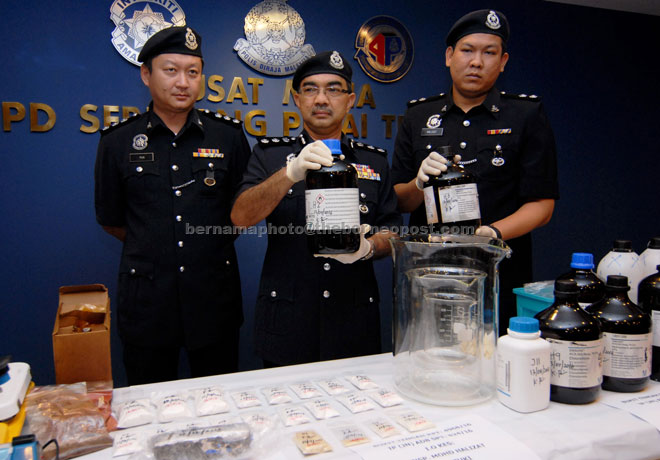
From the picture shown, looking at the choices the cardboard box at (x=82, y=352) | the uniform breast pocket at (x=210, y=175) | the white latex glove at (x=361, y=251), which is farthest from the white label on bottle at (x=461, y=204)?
the uniform breast pocket at (x=210, y=175)

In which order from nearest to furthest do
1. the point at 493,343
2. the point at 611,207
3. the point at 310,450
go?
the point at 310,450 → the point at 493,343 → the point at 611,207

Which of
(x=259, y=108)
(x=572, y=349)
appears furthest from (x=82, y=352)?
(x=259, y=108)

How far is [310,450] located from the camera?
85cm

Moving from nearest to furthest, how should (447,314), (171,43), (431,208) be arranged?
(447,314) → (431,208) → (171,43)

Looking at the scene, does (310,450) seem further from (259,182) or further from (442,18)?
Result: (442,18)

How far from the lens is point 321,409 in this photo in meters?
1.00

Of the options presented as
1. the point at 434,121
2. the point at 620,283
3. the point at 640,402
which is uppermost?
the point at 434,121

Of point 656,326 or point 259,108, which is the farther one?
point 259,108

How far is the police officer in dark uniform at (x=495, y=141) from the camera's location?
5.92ft

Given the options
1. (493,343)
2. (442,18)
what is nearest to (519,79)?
(442,18)

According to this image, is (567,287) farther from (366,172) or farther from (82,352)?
(82,352)

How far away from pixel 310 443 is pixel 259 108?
2.35 metres

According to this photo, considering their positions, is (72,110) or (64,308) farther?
(72,110)

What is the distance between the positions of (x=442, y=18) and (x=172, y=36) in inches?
80.8
